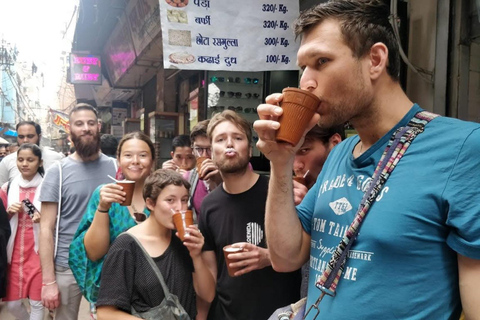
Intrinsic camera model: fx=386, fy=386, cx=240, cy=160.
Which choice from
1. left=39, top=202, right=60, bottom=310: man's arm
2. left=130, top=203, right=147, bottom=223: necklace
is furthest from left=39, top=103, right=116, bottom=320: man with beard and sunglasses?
left=130, top=203, right=147, bottom=223: necklace

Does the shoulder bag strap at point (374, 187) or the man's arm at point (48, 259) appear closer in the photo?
the shoulder bag strap at point (374, 187)

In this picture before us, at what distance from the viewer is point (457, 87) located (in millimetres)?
3396

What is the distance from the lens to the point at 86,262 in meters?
2.96

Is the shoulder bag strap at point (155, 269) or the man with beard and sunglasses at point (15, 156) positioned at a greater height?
the man with beard and sunglasses at point (15, 156)

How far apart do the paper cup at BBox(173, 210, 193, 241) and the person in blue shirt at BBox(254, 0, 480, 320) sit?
92 cm

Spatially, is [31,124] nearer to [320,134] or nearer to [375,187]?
[320,134]

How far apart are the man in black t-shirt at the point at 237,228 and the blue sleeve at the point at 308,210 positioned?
2.56ft

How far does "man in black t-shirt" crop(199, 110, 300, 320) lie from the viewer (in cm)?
248

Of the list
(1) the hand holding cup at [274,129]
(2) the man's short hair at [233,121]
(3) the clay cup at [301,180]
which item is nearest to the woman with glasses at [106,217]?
(2) the man's short hair at [233,121]

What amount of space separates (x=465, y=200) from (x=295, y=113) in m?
0.59

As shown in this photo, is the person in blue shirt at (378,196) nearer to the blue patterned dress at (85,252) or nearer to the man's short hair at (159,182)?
the man's short hair at (159,182)

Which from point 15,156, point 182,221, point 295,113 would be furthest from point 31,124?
point 295,113

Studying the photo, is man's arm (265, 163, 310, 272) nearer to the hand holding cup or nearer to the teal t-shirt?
the hand holding cup

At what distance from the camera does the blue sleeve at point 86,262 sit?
285cm
